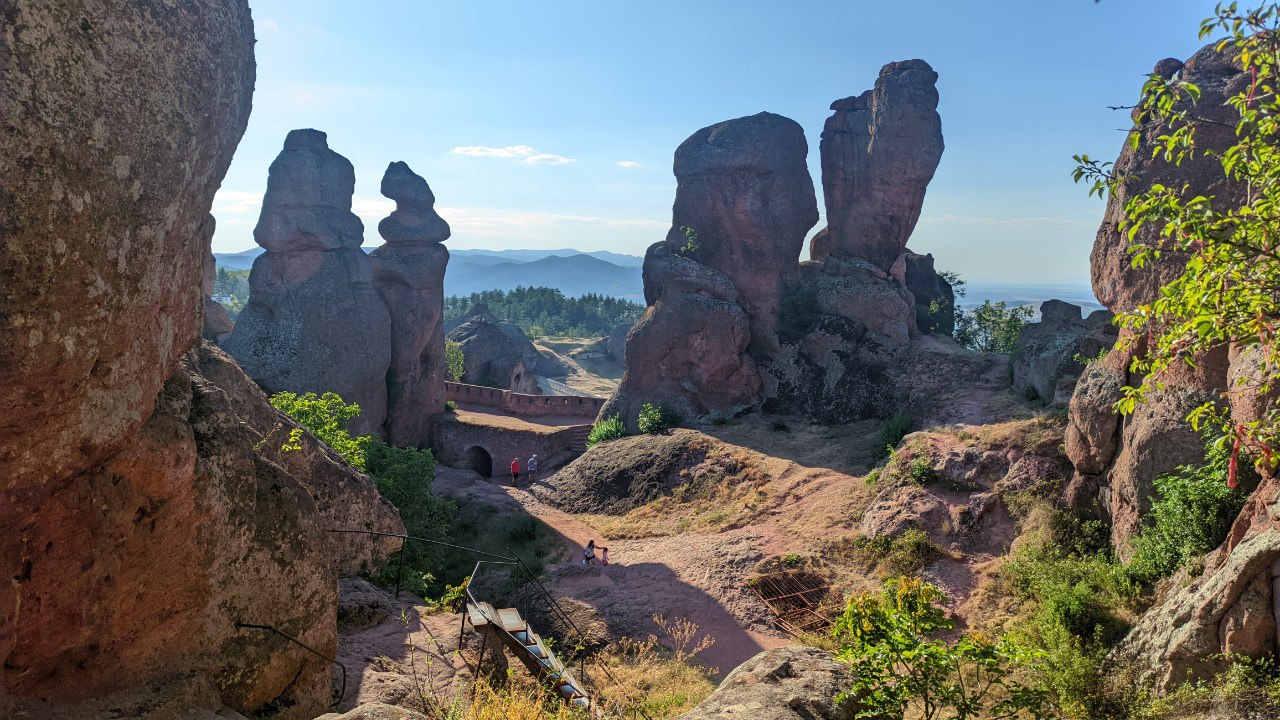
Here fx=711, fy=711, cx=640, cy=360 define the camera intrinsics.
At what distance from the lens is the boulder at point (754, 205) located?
1268 inches

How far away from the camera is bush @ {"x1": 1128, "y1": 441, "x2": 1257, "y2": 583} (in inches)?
414

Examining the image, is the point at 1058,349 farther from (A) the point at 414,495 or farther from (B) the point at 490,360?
(B) the point at 490,360

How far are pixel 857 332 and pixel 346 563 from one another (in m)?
22.6

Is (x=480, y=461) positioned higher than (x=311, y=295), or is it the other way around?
(x=311, y=295)

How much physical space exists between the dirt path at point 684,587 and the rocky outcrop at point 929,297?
19087 millimetres

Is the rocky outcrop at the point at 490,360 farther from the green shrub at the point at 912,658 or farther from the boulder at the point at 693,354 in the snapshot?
the green shrub at the point at 912,658

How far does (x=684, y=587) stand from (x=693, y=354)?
14419mm

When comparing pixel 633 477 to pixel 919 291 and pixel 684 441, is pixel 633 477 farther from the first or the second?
pixel 919 291

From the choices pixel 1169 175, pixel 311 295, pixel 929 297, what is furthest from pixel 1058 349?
pixel 311 295

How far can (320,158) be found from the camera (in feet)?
101

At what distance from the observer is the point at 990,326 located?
1492 inches

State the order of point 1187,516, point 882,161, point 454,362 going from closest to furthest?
point 1187,516, point 882,161, point 454,362

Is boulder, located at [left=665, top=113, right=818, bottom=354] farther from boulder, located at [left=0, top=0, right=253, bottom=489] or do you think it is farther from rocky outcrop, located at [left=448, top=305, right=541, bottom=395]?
boulder, located at [left=0, top=0, right=253, bottom=489]

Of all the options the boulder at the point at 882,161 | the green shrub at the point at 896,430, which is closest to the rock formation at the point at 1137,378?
the green shrub at the point at 896,430
